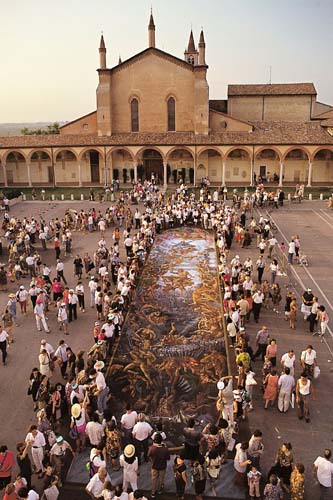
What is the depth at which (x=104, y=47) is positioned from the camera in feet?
152

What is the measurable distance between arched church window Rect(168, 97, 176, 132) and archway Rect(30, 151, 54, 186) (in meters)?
12.6

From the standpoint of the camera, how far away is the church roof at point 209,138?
4425cm

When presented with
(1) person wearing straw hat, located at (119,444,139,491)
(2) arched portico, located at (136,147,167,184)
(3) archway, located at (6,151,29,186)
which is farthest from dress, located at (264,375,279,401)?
(3) archway, located at (6,151,29,186)

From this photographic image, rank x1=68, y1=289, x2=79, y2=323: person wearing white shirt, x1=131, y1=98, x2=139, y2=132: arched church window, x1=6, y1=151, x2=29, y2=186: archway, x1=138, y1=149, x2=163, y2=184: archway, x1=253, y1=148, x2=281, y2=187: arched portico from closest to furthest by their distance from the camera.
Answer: x1=68, y1=289, x2=79, y2=323: person wearing white shirt, x1=253, y1=148, x2=281, y2=187: arched portico, x1=131, y1=98, x2=139, y2=132: arched church window, x1=138, y1=149, x2=163, y2=184: archway, x1=6, y1=151, x2=29, y2=186: archway

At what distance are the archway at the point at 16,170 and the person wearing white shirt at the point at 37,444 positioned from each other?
42.9 meters

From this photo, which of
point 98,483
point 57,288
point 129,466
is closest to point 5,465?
point 98,483

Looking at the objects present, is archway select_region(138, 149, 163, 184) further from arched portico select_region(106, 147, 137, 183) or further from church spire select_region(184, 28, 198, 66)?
church spire select_region(184, 28, 198, 66)

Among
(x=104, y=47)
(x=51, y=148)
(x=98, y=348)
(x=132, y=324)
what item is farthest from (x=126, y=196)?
(x=98, y=348)

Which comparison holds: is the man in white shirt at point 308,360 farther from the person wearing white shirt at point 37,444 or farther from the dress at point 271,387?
the person wearing white shirt at point 37,444

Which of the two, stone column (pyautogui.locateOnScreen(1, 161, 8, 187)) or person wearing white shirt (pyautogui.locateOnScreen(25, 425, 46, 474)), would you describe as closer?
person wearing white shirt (pyautogui.locateOnScreen(25, 425, 46, 474))

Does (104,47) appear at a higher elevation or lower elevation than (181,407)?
higher

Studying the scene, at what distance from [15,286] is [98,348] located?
923cm

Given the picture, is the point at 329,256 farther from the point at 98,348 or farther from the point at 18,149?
the point at 18,149

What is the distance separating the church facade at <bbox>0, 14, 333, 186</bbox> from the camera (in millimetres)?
45312
